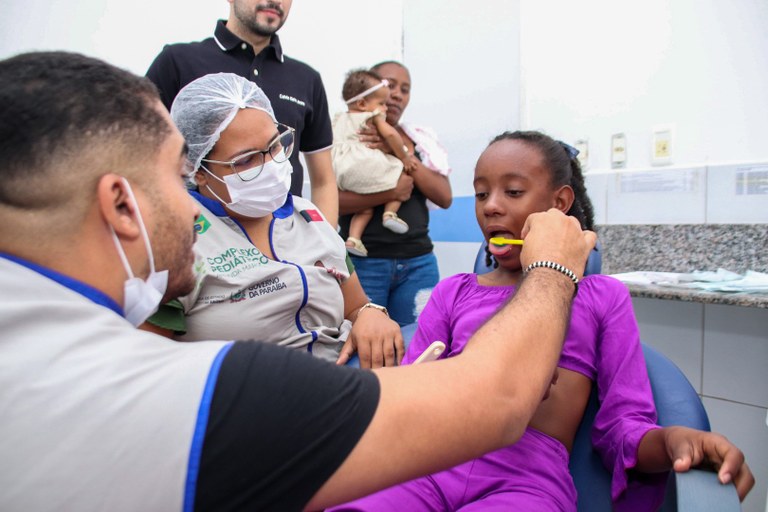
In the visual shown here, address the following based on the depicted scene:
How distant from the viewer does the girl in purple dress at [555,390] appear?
919 millimetres

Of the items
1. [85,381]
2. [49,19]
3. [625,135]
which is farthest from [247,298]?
[625,135]

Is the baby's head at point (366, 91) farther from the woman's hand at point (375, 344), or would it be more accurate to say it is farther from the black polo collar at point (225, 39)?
the woman's hand at point (375, 344)

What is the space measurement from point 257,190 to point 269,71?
2.54ft

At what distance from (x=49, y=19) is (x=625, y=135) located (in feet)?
7.56

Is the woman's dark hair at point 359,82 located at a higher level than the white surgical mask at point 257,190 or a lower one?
higher

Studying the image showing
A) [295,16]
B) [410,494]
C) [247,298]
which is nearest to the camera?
[410,494]

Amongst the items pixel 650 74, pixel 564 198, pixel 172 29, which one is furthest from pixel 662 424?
pixel 172 29

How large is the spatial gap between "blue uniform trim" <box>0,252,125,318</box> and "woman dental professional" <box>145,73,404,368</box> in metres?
0.51

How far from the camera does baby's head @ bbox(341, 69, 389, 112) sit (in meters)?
2.44

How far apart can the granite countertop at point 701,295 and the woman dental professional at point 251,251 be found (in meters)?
1.02

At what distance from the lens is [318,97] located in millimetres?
1996

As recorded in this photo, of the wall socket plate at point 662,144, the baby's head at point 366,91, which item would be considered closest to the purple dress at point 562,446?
the wall socket plate at point 662,144

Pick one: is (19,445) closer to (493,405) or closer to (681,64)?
(493,405)

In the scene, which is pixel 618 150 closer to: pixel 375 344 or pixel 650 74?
pixel 650 74
